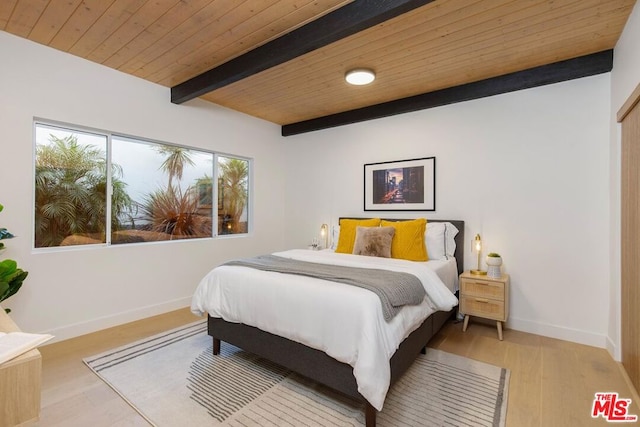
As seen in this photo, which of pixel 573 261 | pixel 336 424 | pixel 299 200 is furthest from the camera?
pixel 299 200

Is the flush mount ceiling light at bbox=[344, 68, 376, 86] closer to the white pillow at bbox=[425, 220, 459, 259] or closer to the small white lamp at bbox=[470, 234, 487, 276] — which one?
the white pillow at bbox=[425, 220, 459, 259]

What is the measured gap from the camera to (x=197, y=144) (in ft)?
13.1

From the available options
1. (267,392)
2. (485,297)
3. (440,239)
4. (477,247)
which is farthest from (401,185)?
(267,392)

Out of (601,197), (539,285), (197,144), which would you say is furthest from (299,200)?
(601,197)

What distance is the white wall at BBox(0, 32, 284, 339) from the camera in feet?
8.64

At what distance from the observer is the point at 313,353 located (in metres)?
1.99

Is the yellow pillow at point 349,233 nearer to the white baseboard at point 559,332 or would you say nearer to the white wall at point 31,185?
the white wall at point 31,185

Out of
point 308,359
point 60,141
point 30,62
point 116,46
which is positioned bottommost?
point 308,359

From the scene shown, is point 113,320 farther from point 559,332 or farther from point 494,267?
point 559,332


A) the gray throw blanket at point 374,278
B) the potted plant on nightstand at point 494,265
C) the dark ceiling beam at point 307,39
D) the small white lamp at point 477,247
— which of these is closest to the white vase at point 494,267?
the potted plant on nightstand at point 494,265

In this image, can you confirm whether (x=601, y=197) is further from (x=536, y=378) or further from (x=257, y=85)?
(x=257, y=85)

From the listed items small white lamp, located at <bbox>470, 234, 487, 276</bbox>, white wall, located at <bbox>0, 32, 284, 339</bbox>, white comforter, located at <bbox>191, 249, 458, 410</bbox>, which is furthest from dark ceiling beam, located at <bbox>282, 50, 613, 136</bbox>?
white comforter, located at <bbox>191, 249, 458, 410</bbox>

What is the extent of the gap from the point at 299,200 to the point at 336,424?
3.67 metres

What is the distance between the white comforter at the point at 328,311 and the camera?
1707 millimetres
